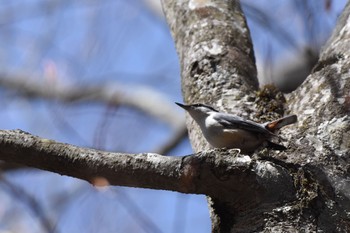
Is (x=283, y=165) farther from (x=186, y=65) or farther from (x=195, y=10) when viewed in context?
(x=195, y=10)

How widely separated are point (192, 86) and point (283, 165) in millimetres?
670

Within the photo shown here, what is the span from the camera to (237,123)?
2006 millimetres

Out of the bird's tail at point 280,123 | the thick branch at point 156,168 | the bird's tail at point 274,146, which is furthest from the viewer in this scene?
the bird's tail at point 280,123

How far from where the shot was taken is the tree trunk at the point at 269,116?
1.55 m

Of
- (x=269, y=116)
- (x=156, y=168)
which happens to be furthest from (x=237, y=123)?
(x=156, y=168)

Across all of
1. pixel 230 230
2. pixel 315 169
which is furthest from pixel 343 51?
pixel 230 230

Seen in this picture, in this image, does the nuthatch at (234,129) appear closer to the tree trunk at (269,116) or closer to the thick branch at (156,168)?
the tree trunk at (269,116)

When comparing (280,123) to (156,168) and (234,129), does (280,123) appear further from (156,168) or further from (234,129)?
(156,168)

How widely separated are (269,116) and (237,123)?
15cm

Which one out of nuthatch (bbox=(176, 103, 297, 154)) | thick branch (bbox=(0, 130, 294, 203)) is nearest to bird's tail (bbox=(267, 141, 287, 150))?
nuthatch (bbox=(176, 103, 297, 154))

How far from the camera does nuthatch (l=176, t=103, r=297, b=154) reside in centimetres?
190

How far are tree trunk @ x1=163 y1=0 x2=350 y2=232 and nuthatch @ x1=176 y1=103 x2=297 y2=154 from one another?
0.04 metres

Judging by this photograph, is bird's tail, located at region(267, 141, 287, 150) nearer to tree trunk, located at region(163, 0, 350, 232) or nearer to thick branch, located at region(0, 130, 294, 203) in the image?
tree trunk, located at region(163, 0, 350, 232)

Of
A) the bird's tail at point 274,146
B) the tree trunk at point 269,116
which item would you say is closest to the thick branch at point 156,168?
the tree trunk at point 269,116
